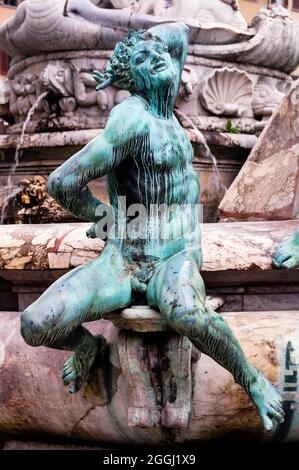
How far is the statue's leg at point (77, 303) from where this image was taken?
206 centimetres

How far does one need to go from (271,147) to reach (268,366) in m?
1.32

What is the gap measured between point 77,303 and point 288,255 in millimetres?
752

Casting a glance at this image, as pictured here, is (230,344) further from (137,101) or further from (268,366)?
(137,101)

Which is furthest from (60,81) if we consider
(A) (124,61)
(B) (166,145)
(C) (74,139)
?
(B) (166,145)

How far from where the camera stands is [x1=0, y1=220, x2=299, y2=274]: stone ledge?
2471 millimetres

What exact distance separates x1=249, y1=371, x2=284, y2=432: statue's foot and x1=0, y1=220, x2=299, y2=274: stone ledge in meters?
0.40

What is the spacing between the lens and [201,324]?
2039 millimetres

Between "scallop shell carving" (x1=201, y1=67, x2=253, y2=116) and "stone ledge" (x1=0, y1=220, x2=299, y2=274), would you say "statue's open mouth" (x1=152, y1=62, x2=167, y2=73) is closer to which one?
"stone ledge" (x1=0, y1=220, x2=299, y2=274)

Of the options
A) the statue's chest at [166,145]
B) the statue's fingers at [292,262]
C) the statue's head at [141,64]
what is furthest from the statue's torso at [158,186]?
the statue's fingers at [292,262]

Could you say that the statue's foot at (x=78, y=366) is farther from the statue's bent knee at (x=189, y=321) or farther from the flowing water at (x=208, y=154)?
the flowing water at (x=208, y=154)

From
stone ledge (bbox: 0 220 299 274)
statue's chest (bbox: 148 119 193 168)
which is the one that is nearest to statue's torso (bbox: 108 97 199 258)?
statue's chest (bbox: 148 119 193 168)

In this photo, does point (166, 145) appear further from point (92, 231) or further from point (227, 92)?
point (227, 92)

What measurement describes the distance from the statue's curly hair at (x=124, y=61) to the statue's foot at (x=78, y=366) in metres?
0.81
